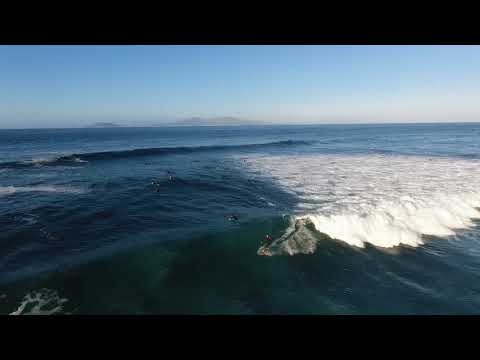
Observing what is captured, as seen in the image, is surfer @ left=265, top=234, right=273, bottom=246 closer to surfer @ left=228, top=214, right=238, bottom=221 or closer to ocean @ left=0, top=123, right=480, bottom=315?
ocean @ left=0, top=123, right=480, bottom=315

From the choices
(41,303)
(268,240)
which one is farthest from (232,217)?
(41,303)

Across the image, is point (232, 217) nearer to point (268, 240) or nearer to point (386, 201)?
point (268, 240)

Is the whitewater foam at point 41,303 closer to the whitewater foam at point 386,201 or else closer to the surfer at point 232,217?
the surfer at point 232,217

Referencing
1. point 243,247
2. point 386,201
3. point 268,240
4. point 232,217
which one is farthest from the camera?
point 386,201

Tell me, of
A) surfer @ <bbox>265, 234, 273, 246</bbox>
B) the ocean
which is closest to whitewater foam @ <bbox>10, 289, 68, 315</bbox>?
the ocean

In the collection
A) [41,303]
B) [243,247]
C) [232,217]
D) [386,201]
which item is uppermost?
[386,201]

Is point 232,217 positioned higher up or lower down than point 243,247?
higher up
